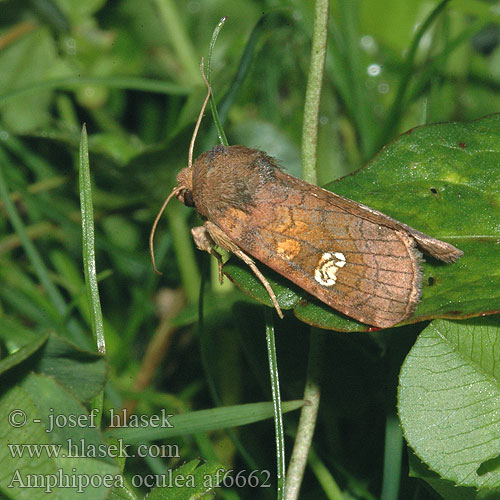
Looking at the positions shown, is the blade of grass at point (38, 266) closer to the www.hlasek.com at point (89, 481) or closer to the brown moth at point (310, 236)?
the brown moth at point (310, 236)

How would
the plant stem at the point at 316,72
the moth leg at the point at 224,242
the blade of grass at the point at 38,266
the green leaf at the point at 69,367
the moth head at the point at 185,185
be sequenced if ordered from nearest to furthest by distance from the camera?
the green leaf at the point at 69,367 < the plant stem at the point at 316,72 < the moth leg at the point at 224,242 < the moth head at the point at 185,185 < the blade of grass at the point at 38,266

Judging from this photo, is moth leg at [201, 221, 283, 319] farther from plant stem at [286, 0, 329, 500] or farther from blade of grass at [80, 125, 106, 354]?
blade of grass at [80, 125, 106, 354]

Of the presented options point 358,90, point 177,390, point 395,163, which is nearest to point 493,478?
point 395,163

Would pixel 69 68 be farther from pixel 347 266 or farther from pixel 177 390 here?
pixel 347 266

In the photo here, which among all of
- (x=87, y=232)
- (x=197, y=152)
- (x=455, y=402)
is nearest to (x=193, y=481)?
(x=455, y=402)

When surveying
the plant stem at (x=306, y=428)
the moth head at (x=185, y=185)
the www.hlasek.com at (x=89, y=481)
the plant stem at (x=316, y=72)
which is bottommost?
the plant stem at (x=306, y=428)

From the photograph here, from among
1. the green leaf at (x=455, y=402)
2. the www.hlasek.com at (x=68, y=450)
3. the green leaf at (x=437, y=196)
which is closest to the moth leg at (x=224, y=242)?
the green leaf at (x=437, y=196)

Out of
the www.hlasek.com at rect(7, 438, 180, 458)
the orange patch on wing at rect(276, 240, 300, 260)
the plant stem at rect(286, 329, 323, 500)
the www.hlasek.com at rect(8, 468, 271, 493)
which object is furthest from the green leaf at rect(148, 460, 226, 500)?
the orange patch on wing at rect(276, 240, 300, 260)
